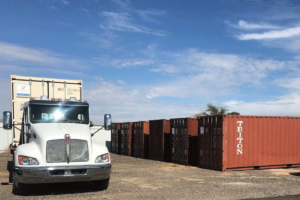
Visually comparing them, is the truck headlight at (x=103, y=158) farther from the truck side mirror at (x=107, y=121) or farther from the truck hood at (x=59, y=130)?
the truck side mirror at (x=107, y=121)

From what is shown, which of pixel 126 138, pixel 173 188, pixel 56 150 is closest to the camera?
pixel 56 150

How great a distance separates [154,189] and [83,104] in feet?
11.7

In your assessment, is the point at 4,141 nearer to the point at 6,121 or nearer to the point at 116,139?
the point at 116,139

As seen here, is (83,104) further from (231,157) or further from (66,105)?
(231,157)

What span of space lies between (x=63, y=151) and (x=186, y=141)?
10018 mm

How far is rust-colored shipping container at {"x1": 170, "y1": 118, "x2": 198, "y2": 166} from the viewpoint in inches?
674

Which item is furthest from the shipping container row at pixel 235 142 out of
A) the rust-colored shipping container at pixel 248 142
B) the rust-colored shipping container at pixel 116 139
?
the rust-colored shipping container at pixel 116 139

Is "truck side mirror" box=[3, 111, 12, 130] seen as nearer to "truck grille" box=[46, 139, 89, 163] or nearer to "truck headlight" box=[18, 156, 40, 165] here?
"truck headlight" box=[18, 156, 40, 165]

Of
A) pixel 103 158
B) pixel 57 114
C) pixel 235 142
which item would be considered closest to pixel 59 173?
pixel 103 158

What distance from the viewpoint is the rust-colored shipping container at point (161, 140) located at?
19844 millimetres

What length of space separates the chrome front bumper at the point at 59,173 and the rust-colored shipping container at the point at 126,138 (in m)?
16.6

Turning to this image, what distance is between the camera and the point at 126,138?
2586 cm

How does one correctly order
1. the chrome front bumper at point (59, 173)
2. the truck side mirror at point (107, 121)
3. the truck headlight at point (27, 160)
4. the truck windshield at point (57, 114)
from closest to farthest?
the chrome front bumper at point (59, 173) → the truck headlight at point (27, 160) → the truck windshield at point (57, 114) → the truck side mirror at point (107, 121)

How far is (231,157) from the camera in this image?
1473 centimetres
